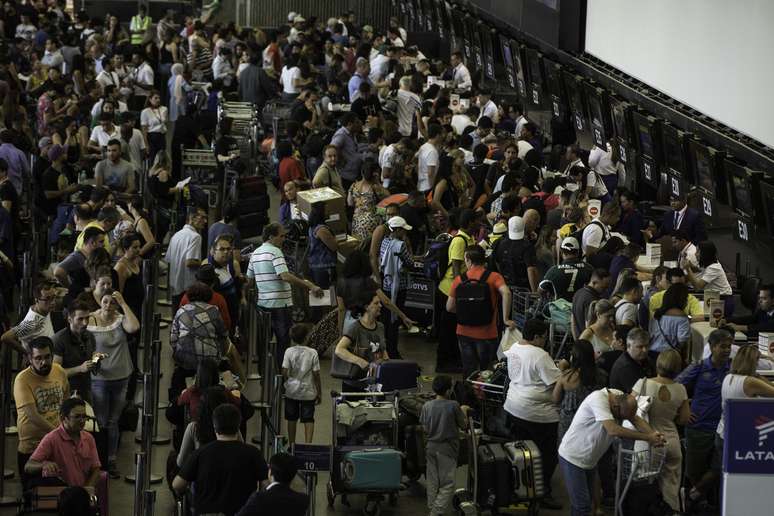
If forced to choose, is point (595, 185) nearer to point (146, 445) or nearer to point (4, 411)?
point (4, 411)

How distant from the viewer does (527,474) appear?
1088 cm

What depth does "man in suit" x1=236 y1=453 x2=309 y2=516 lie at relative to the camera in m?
8.42

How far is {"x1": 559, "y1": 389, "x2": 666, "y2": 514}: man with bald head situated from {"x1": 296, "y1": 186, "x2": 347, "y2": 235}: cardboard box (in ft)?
18.4

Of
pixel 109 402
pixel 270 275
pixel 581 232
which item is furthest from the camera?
pixel 581 232

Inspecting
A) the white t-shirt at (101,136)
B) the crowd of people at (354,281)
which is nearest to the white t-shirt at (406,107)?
the crowd of people at (354,281)

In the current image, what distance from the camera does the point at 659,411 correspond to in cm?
1043

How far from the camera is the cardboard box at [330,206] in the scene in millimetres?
15445

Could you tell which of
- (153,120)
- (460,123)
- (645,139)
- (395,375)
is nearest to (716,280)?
(395,375)

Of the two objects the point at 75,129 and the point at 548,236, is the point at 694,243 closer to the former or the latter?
the point at 548,236

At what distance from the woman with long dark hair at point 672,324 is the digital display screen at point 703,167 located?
17.0 feet

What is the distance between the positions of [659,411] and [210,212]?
8.66 meters

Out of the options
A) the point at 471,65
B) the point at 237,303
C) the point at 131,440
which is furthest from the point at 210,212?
the point at 471,65

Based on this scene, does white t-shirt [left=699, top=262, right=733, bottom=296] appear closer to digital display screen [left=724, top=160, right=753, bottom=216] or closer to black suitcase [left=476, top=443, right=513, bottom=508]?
digital display screen [left=724, top=160, right=753, bottom=216]

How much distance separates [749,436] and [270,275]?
18.0ft
